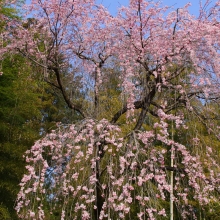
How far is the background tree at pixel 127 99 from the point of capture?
10.3 feet

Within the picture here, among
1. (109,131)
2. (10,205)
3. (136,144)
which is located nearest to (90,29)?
(109,131)

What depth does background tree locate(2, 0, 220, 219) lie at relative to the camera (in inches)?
124

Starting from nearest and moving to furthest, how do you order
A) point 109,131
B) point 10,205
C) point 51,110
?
point 109,131
point 10,205
point 51,110

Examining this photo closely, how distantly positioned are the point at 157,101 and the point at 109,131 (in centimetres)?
103

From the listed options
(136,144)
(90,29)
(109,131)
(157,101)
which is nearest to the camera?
(136,144)

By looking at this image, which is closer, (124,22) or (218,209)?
(124,22)

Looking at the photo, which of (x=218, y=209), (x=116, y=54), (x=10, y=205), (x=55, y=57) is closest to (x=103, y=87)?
(x=116, y=54)

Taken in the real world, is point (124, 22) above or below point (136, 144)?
above

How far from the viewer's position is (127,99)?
3650mm

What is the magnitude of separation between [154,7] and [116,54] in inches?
29.6

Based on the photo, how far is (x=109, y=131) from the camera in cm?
332

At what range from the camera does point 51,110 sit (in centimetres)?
1054

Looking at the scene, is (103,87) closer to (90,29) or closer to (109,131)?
(90,29)

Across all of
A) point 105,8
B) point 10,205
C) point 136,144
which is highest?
point 105,8
